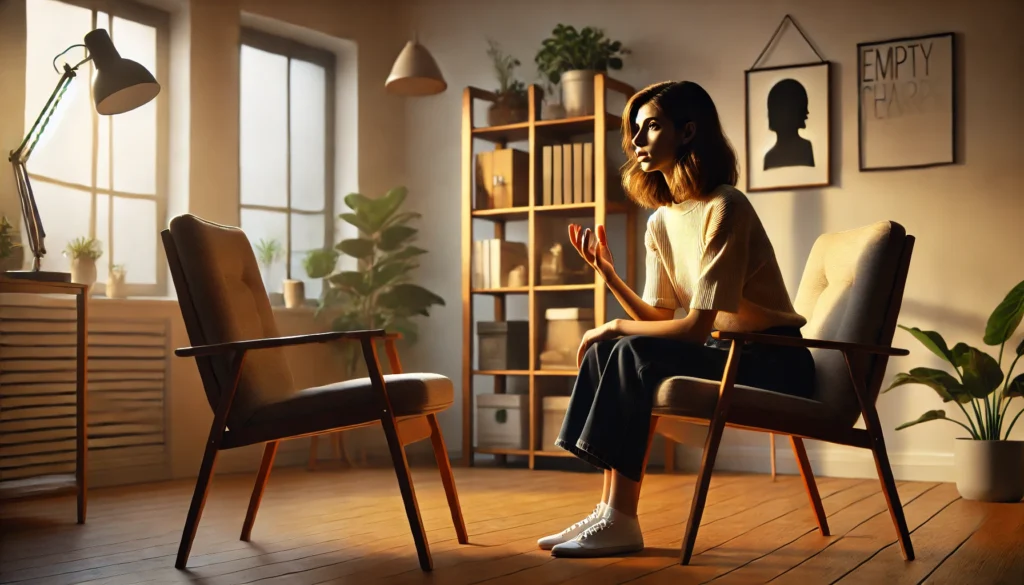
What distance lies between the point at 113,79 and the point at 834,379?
246 centimetres

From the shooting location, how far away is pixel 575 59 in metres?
4.72

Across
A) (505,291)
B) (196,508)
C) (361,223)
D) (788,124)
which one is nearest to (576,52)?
(788,124)

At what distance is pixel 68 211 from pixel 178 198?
1.61 ft

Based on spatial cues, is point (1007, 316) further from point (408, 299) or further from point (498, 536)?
point (408, 299)

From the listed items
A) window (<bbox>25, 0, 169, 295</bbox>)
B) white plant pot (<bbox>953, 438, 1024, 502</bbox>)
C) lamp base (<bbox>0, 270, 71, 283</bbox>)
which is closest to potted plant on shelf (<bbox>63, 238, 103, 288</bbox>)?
window (<bbox>25, 0, 169, 295</bbox>)

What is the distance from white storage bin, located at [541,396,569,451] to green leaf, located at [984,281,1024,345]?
1789mm

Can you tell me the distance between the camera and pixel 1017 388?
11.6ft

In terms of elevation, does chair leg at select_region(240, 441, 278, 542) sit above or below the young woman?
below

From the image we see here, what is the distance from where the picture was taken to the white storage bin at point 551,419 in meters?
4.59

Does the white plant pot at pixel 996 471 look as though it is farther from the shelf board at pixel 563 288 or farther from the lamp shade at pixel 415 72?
the lamp shade at pixel 415 72

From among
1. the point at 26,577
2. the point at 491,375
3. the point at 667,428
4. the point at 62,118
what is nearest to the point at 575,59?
the point at 491,375

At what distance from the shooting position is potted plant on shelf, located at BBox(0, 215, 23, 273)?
3660mm

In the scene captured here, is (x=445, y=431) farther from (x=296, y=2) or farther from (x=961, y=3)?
(x=961, y=3)

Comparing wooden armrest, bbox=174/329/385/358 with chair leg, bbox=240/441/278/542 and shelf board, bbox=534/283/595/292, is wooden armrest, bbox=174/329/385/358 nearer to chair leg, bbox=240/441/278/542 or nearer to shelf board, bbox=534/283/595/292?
chair leg, bbox=240/441/278/542
